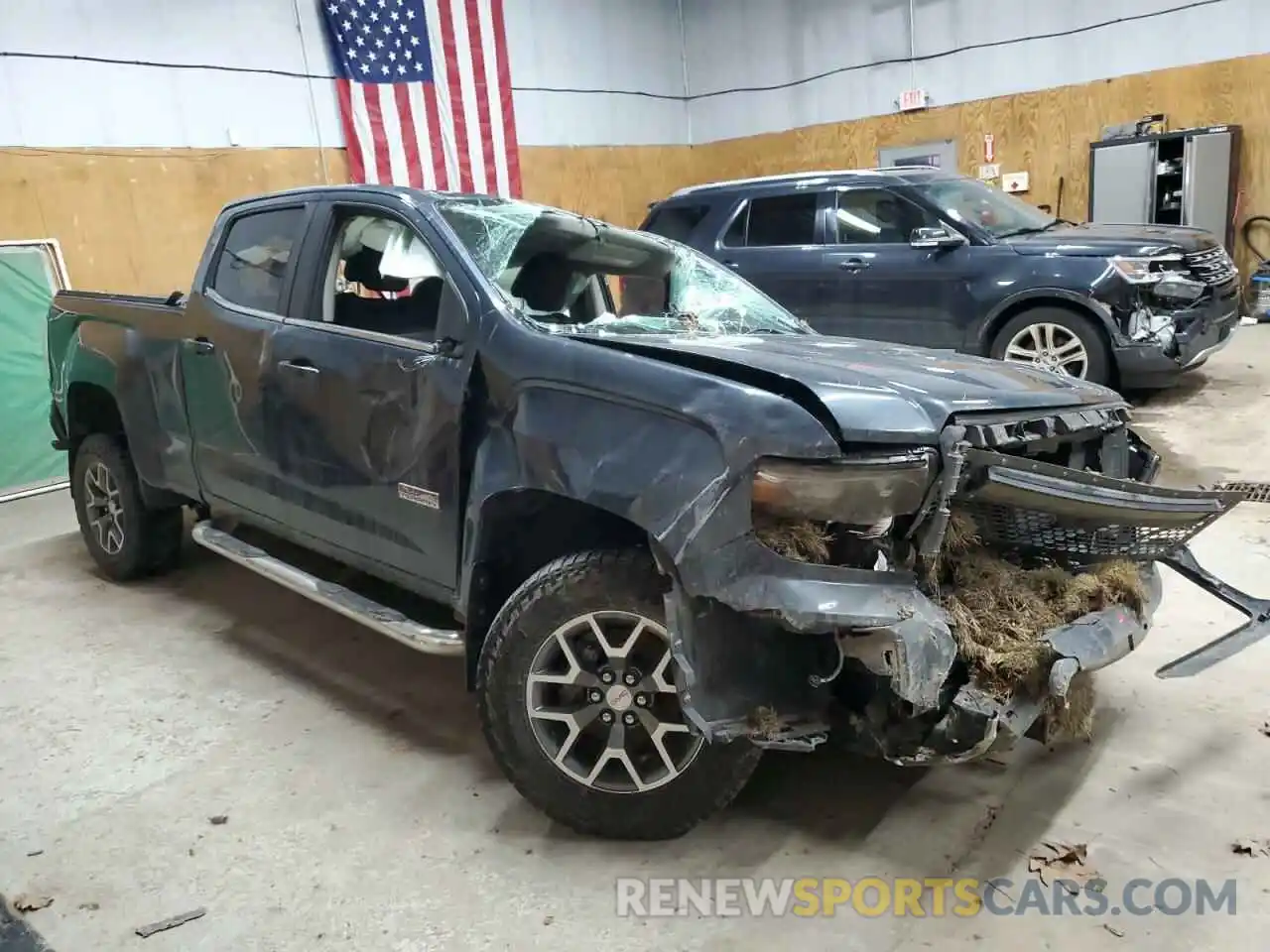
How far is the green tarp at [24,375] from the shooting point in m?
6.73

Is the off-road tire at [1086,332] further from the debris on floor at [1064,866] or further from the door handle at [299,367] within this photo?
the door handle at [299,367]

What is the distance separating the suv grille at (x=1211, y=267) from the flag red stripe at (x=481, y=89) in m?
6.82

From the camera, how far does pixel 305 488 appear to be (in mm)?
3273

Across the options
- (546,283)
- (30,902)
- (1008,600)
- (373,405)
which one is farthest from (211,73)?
(1008,600)

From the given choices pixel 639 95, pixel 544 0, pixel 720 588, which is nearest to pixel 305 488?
pixel 720 588

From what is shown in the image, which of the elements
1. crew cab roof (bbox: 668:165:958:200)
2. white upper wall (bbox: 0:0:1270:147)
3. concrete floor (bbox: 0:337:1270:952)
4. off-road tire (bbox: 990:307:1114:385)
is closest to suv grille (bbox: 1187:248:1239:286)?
off-road tire (bbox: 990:307:1114:385)

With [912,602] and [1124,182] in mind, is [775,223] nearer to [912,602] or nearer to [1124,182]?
[1124,182]

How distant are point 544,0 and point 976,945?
11252mm

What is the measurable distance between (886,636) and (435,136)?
8959 mm

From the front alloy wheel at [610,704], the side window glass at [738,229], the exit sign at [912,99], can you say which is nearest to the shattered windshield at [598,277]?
the front alloy wheel at [610,704]

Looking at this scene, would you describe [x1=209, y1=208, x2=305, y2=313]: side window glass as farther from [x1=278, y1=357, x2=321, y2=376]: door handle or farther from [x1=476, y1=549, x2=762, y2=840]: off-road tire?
[x1=476, y1=549, x2=762, y2=840]: off-road tire

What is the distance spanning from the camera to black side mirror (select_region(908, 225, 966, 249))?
261 inches

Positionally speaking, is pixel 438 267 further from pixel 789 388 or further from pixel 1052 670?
pixel 1052 670

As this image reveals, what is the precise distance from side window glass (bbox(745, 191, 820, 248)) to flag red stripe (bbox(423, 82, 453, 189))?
145 inches
